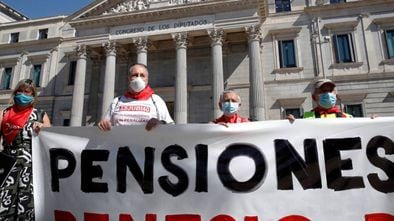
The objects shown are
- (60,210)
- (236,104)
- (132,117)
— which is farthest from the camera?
(236,104)

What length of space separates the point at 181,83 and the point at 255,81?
16.0 ft

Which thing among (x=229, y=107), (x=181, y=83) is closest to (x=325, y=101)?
(x=229, y=107)

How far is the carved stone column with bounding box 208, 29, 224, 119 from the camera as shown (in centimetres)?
1977

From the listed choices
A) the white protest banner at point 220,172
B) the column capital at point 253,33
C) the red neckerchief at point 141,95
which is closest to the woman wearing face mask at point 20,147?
the white protest banner at point 220,172

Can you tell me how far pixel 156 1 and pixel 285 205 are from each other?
2337 centimetres

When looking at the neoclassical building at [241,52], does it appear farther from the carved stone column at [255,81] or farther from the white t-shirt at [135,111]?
the white t-shirt at [135,111]

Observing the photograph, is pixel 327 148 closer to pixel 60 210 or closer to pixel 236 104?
pixel 236 104

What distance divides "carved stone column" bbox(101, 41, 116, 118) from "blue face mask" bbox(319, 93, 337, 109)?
19180mm

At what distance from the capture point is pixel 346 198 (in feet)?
10.6

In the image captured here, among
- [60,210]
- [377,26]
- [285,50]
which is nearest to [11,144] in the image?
[60,210]

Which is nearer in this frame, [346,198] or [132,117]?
[346,198]

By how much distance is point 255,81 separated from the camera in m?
19.8

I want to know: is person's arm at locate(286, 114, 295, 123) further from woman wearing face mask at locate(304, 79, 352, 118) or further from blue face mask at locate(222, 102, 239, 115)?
blue face mask at locate(222, 102, 239, 115)

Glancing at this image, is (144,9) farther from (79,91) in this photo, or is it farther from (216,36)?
(79,91)
